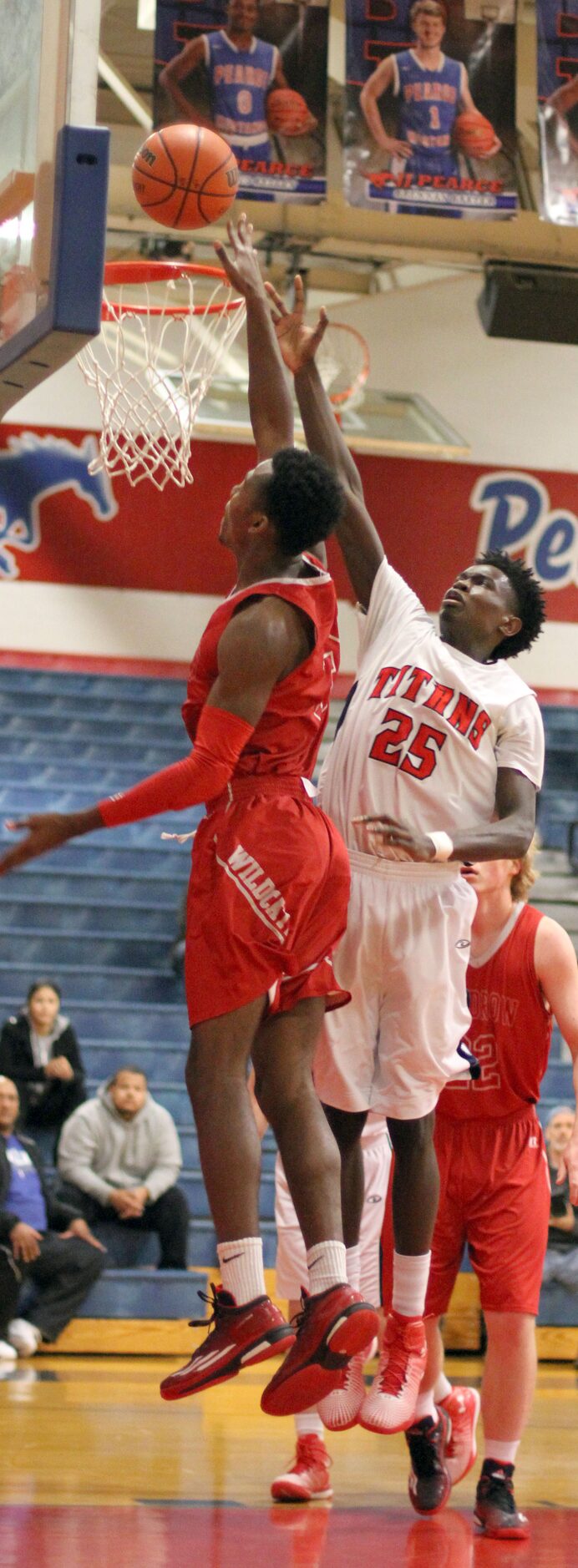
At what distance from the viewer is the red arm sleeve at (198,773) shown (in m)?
4.25

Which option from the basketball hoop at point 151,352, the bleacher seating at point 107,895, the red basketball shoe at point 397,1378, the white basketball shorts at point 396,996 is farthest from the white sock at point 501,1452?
the bleacher seating at point 107,895

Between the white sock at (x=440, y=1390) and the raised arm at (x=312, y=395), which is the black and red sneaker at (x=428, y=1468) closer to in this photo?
the white sock at (x=440, y=1390)

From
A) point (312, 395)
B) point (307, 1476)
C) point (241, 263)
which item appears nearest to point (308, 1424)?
point (307, 1476)

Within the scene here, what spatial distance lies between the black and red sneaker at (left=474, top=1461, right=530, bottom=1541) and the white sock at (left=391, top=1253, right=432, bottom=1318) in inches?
24.9

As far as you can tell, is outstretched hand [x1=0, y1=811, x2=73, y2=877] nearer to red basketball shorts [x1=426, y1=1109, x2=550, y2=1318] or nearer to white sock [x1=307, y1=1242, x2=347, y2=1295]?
white sock [x1=307, y1=1242, x2=347, y2=1295]

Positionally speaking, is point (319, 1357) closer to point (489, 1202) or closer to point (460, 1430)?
point (489, 1202)

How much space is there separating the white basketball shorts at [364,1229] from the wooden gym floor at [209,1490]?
0.63 meters

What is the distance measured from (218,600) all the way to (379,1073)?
5.90 metres

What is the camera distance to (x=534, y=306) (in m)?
11.5

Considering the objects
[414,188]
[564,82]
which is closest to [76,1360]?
[414,188]

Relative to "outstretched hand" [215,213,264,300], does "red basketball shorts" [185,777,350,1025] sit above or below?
below

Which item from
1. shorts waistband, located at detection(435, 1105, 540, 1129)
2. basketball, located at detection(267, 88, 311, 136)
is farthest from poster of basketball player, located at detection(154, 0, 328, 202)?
shorts waistband, located at detection(435, 1105, 540, 1129)

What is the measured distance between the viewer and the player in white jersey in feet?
16.1

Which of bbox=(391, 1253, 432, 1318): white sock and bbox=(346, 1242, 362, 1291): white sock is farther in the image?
bbox=(346, 1242, 362, 1291): white sock
